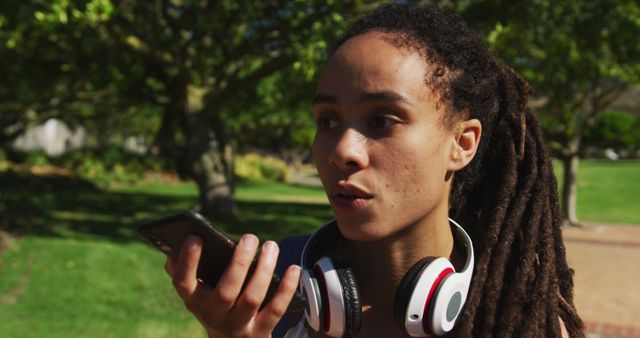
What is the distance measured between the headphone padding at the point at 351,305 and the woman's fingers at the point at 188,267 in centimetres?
46

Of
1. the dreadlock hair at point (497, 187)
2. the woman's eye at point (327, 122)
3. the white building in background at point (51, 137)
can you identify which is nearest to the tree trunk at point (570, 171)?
the dreadlock hair at point (497, 187)

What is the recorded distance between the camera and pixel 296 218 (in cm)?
1588

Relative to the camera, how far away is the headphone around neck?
1.64 m

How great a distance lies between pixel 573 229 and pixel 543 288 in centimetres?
1653

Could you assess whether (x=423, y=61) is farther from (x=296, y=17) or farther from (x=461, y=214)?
(x=296, y=17)

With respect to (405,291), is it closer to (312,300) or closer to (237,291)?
(312,300)

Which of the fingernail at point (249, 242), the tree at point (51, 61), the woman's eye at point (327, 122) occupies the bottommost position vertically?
the fingernail at point (249, 242)

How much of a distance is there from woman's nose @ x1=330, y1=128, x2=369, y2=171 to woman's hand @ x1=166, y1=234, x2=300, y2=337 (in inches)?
13.2

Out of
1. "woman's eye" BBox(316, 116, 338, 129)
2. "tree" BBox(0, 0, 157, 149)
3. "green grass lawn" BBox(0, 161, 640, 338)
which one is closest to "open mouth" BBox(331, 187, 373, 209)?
"woman's eye" BBox(316, 116, 338, 129)

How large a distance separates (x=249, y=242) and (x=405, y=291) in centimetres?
52

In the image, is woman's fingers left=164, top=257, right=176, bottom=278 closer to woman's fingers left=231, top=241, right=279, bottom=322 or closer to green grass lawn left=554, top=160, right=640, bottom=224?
woman's fingers left=231, top=241, right=279, bottom=322

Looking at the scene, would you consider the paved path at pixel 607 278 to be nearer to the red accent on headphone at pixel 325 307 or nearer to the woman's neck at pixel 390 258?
the woman's neck at pixel 390 258

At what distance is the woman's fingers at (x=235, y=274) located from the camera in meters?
1.32

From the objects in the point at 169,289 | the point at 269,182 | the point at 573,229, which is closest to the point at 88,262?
the point at 169,289
